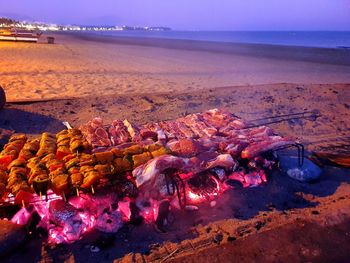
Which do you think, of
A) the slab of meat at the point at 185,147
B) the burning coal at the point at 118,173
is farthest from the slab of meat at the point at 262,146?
the slab of meat at the point at 185,147

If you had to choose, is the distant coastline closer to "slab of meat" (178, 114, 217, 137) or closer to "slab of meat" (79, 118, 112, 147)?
"slab of meat" (178, 114, 217, 137)

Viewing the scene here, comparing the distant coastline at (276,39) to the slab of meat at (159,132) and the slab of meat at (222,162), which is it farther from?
the slab of meat at (222,162)

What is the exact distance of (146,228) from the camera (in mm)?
4715

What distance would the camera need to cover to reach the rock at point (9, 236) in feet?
13.3

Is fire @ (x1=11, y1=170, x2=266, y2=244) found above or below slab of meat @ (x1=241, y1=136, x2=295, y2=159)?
below

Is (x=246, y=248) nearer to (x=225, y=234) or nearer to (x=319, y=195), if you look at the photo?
(x=225, y=234)

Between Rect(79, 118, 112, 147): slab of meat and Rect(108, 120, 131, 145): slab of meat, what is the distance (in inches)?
5.0

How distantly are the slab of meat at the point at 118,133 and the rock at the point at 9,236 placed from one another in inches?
88.4

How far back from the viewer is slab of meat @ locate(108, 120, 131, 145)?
598 centimetres

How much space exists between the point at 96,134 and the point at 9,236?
242cm

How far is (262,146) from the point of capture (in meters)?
5.80

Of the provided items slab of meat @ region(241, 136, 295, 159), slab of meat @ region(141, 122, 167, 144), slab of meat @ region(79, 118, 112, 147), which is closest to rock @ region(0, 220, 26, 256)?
slab of meat @ region(79, 118, 112, 147)

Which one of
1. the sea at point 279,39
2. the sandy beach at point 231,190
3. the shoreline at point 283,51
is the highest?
the sea at point 279,39

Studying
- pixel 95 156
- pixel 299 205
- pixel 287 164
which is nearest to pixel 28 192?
pixel 95 156
